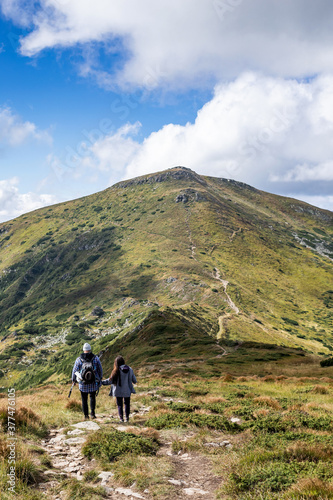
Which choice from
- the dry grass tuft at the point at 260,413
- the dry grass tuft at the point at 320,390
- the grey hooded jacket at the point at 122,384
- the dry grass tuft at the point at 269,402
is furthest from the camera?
the dry grass tuft at the point at 320,390

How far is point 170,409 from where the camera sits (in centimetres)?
1391

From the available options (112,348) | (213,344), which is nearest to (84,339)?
(112,348)

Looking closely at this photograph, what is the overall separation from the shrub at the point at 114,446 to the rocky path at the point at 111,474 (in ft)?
0.76

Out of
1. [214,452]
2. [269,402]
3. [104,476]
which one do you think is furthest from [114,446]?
[269,402]

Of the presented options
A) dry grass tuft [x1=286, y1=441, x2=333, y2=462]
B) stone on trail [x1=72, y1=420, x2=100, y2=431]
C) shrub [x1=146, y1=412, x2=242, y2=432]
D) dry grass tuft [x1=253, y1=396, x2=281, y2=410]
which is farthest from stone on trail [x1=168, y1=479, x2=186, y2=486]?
dry grass tuft [x1=253, y1=396, x2=281, y2=410]

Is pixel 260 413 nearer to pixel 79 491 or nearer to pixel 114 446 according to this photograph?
pixel 114 446

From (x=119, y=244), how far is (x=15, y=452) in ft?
636

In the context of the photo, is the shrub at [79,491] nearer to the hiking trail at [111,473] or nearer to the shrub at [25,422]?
the hiking trail at [111,473]

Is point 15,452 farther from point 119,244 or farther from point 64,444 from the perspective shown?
point 119,244

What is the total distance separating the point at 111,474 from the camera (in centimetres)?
689

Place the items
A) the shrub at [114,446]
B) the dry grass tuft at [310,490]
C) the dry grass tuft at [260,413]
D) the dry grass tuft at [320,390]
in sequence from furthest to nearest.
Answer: the dry grass tuft at [320,390] < the dry grass tuft at [260,413] < the shrub at [114,446] < the dry grass tuft at [310,490]

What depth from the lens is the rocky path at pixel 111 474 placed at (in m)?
6.13

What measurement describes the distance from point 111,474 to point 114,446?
4.20 feet

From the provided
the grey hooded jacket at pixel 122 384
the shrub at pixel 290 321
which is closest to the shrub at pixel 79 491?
the grey hooded jacket at pixel 122 384
